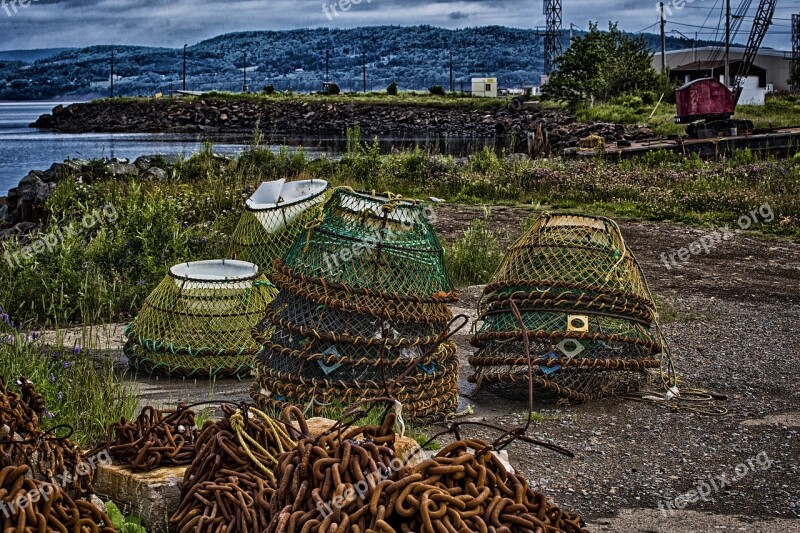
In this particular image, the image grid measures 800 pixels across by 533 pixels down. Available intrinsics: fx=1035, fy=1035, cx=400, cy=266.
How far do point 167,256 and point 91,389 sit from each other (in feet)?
16.6

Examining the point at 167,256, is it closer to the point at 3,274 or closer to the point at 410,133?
the point at 3,274

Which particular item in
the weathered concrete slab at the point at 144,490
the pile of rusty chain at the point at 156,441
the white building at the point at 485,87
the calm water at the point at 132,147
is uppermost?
the white building at the point at 485,87

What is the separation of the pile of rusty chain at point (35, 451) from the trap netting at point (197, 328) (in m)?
3.82

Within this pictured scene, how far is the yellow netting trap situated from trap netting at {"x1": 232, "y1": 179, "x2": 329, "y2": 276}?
246cm

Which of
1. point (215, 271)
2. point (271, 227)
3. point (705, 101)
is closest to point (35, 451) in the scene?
point (215, 271)

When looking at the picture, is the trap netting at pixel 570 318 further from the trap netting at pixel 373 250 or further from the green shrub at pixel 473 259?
the green shrub at pixel 473 259

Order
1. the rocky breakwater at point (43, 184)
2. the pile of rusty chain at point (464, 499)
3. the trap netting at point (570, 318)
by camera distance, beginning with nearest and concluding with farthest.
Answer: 1. the pile of rusty chain at point (464, 499)
2. the trap netting at point (570, 318)
3. the rocky breakwater at point (43, 184)

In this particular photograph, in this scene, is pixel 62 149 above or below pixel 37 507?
below

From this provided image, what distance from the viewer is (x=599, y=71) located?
6219 cm

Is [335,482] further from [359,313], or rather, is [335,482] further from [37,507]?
[359,313]

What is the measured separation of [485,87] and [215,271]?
10560 cm

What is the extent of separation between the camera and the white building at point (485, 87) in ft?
363

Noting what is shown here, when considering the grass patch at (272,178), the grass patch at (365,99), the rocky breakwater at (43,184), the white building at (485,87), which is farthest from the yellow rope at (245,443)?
the white building at (485,87)

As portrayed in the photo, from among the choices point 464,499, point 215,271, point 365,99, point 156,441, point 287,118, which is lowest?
point 156,441
